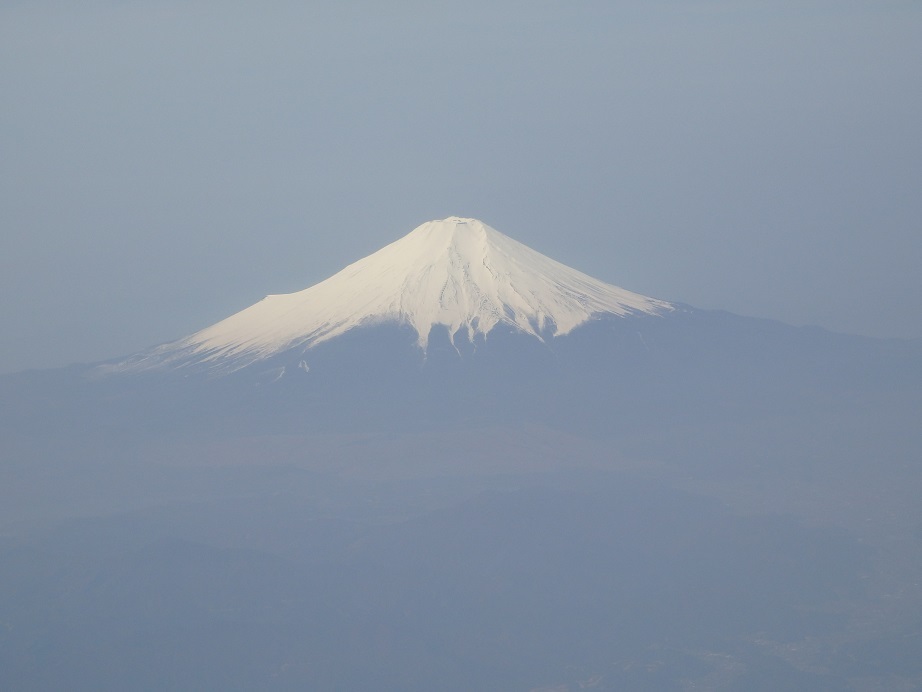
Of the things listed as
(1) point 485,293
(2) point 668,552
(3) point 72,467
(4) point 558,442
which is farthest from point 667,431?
(3) point 72,467

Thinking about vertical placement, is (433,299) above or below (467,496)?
above

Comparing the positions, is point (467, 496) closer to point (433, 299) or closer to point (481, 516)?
point (481, 516)

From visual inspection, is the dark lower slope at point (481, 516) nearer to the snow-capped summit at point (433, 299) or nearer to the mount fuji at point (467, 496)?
the mount fuji at point (467, 496)

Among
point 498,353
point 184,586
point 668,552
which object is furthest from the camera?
point 498,353

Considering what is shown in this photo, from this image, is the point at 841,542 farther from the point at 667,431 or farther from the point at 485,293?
the point at 485,293

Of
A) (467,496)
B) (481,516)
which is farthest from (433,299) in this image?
(481,516)

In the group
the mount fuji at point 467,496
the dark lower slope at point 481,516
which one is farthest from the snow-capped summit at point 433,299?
the dark lower slope at point 481,516
